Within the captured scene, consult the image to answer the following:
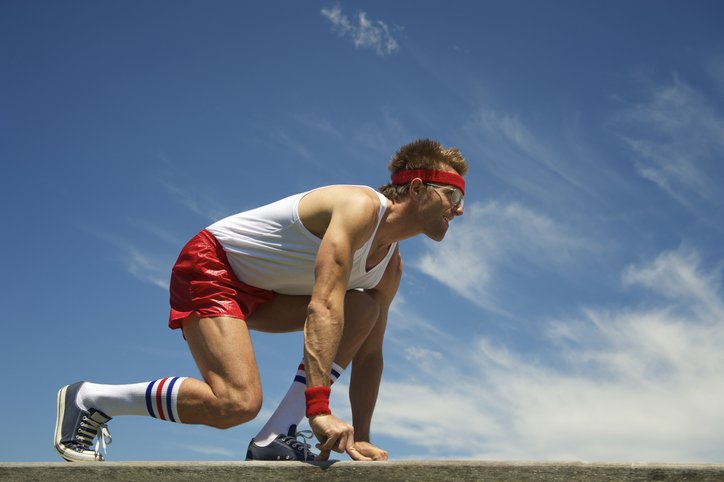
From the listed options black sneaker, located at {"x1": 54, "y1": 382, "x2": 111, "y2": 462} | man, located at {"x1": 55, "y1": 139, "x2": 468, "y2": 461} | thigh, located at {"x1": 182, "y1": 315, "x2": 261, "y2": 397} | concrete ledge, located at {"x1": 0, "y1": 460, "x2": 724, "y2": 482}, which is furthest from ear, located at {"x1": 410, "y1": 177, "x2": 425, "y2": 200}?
black sneaker, located at {"x1": 54, "y1": 382, "x2": 111, "y2": 462}

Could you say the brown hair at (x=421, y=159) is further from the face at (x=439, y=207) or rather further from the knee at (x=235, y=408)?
the knee at (x=235, y=408)

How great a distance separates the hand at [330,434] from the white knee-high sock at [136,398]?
0.93 m

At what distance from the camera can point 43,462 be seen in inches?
126

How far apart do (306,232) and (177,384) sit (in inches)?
38.2

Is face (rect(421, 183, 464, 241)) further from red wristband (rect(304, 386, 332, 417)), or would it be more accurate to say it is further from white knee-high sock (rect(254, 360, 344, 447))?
red wristband (rect(304, 386, 332, 417))

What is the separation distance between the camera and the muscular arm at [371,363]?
4332mm

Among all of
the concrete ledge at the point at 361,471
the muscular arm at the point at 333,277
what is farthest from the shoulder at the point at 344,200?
the concrete ledge at the point at 361,471

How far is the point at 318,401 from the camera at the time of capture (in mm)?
3229

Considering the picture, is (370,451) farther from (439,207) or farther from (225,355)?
(439,207)

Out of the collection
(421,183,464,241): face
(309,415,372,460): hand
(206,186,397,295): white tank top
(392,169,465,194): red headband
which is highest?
(392,169,465,194): red headband

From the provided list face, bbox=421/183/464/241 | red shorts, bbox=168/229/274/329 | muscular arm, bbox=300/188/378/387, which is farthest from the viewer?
face, bbox=421/183/464/241

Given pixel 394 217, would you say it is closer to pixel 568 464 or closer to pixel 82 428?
pixel 568 464

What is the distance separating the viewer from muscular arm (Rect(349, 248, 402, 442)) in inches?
171

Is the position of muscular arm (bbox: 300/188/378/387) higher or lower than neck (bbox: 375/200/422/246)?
lower
